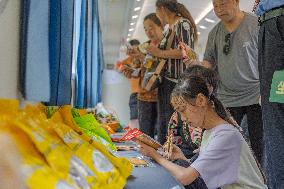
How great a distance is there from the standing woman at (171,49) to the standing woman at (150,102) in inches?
13.4

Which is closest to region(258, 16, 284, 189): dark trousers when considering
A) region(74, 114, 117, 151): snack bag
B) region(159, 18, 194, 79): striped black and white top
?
region(74, 114, 117, 151): snack bag

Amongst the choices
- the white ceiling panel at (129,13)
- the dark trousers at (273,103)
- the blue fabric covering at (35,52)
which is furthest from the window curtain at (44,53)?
the white ceiling panel at (129,13)

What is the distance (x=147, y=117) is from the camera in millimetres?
3104

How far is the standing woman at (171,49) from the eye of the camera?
2557 mm

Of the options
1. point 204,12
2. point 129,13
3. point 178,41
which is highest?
point 204,12

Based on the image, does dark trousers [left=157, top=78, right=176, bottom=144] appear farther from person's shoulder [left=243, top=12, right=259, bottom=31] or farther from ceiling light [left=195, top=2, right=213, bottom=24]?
ceiling light [left=195, top=2, right=213, bottom=24]

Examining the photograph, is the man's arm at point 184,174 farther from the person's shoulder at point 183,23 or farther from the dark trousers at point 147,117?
the dark trousers at point 147,117

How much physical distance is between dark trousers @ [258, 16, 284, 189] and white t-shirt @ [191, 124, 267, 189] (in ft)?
0.26

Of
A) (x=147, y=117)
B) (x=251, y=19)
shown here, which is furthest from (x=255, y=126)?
(x=147, y=117)

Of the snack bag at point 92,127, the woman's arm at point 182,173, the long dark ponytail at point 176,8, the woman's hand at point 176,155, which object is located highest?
the long dark ponytail at point 176,8

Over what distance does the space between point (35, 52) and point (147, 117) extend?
5.83 feet

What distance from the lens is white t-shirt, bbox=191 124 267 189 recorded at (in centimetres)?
137

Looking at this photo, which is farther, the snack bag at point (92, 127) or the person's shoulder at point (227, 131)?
the snack bag at point (92, 127)

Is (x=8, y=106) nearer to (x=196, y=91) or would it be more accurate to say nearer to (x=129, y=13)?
(x=196, y=91)
